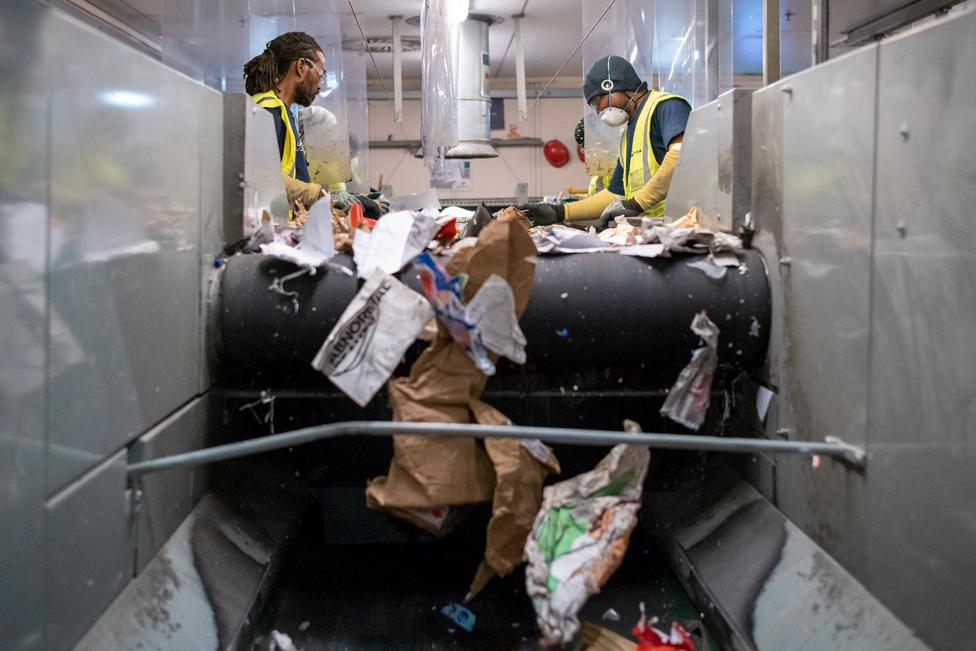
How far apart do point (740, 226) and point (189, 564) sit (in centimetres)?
142

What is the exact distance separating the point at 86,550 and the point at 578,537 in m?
0.84

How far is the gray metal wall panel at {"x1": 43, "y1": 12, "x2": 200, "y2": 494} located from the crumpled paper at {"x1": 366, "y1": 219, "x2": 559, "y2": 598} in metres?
0.46

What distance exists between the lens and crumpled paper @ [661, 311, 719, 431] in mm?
2027

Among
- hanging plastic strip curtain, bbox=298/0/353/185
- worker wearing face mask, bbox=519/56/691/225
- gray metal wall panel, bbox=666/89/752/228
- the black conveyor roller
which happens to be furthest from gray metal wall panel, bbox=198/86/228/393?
hanging plastic strip curtain, bbox=298/0/353/185

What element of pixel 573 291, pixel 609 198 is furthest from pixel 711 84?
pixel 573 291

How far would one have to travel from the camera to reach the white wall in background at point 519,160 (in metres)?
11.3

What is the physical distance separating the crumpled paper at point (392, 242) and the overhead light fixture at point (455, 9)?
2984mm

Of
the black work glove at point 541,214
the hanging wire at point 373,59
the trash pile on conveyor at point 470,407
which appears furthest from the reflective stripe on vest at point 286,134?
the hanging wire at point 373,59

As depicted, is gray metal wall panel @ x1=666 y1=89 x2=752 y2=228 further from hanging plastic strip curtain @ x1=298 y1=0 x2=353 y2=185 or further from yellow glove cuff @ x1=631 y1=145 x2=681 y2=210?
hanging plastic strip curtain @ x1=298 y1=0 x2=353 y2=185

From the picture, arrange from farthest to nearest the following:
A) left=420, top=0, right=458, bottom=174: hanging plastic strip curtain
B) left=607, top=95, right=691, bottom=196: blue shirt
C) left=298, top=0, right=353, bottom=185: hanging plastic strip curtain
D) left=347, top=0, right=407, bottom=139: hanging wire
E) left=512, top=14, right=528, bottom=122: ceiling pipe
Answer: left=512, top=14, right=528, bottom=122: ceiling pipe
left=347, top=0, right=407, bottom=139: hanging wire
left=298, top=0, right=353, bottom=185: hanging plastic strip curtain
left=420, top=0, right=458, bottom=174: hanging plastic strip curtain
left=607, top=95, right=691, bottom=196: blue shirt

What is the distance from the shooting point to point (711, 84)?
13.5 ft

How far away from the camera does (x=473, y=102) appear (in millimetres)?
6652

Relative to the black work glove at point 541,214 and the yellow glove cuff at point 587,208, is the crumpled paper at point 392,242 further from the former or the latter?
the yellow glove cuff at point 587,208

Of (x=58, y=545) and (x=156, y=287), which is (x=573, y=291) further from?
(x=58, y=545)
